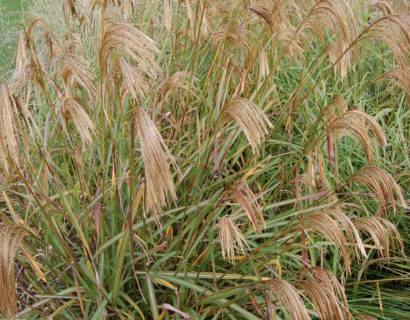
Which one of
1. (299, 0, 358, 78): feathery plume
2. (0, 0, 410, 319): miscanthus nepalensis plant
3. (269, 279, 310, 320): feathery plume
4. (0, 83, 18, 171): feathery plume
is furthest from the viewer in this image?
(299, 0, 358, 78): feathery plume

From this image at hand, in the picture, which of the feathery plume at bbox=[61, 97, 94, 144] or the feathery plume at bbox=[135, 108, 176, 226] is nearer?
the feathery plume at bbox=[135, 108, 176, 226]

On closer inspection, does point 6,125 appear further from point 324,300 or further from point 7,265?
point 324,300

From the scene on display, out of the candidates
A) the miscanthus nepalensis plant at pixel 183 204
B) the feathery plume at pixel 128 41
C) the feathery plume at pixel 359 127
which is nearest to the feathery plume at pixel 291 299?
the miscanthus nepalensis plant at pixel 183 204

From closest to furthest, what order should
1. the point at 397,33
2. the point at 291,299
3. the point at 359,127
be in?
the point at 291,299
the point at 359,127
the point at 397,33

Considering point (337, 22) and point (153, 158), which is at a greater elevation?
point (337, 22)

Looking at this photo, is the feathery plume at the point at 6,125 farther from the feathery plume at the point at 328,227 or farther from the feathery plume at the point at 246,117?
the feathery plume at the point at 328,227

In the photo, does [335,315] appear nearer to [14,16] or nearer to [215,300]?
[215,300]

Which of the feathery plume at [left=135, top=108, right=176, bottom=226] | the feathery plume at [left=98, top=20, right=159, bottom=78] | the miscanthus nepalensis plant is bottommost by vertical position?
the miscanthus nepalensis plant

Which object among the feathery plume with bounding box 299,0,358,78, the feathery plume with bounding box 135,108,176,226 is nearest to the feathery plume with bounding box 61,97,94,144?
the feathery plume with bounding box 135,108,176,226

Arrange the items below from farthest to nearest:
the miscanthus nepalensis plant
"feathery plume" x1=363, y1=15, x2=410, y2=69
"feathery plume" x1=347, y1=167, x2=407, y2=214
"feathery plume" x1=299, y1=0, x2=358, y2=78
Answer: "feathery plume" x1=299, y1=0, x2=358, y2=78
"feathery plume" x1=363, y1=15, x2=410, y2=69
"feathery plume" x1=347, y1=167, x2=407, y2=214
the miscanthus nepalensis plant

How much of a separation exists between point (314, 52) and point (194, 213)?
2.26m

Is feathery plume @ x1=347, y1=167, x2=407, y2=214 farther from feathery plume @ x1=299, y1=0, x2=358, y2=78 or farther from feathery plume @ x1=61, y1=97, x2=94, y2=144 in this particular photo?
feathery plume @ x1=61, y1=97, x2=94, y2=144

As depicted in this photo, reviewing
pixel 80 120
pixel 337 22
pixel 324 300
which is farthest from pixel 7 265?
pixel 337 22

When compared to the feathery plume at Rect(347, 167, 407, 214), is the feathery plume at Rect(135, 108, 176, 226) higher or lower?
higher
